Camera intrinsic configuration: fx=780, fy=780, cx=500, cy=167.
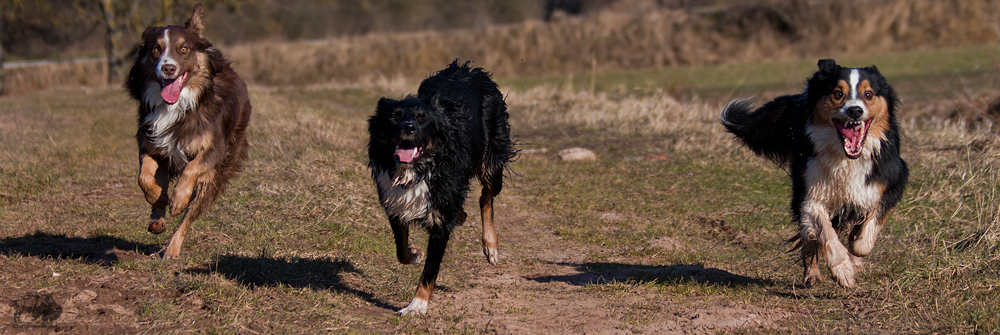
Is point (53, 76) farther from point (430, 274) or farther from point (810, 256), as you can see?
point (810, 256)

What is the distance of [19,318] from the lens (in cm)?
404

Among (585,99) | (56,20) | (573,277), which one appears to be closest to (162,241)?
(573,277)

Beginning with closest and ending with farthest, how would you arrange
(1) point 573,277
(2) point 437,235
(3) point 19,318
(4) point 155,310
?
(3) point 19,318 < (4) point 155,310 < (2) point 437,235 < (1) point 573,277

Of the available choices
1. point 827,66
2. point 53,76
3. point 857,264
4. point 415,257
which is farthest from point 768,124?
point 53,76

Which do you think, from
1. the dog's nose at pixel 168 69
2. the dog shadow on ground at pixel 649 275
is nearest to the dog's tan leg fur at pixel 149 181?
the dog's nose at pixel 168 69

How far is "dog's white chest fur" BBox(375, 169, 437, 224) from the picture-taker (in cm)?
488

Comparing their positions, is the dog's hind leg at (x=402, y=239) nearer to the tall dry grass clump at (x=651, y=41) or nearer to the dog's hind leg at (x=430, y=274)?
the dog's hind leg at (x=430, y=274)

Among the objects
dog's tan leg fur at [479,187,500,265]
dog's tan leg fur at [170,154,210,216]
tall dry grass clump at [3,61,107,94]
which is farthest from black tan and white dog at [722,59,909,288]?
tall dry grass clump at [3,61,107,94]

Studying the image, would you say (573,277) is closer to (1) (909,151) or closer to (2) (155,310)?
(2) (155,310)

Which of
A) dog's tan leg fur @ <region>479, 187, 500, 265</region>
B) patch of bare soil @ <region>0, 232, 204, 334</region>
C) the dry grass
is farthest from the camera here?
the dry grass

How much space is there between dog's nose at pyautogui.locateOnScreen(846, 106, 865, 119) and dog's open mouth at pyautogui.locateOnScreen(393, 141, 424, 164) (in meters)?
2.68

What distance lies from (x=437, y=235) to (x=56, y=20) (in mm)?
20586

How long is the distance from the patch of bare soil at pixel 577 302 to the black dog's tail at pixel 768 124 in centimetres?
119

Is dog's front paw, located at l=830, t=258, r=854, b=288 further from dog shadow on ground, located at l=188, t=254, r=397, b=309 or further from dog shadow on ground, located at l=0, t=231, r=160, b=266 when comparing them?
dog shadow on ground, located at l=0, t=231, r=160, b=266
